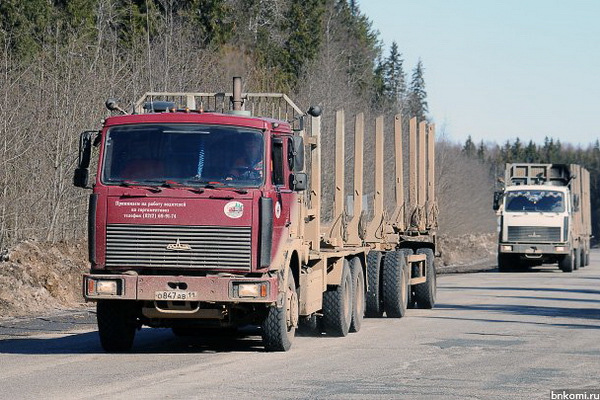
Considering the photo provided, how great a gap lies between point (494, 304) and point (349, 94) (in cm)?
3617

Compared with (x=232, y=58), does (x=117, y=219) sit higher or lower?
lower

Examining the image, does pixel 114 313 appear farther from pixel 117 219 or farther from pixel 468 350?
pixel 468 350

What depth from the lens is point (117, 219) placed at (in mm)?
13422

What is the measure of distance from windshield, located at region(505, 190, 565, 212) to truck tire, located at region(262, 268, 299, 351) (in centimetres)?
2697

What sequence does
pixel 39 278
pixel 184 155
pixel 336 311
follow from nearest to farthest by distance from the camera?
1. pixel 184 155
2. pixel 336 311
3. pixel 39 278

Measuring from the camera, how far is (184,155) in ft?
44.7

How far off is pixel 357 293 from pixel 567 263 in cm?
2461

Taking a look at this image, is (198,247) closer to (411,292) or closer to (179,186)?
(179,186)

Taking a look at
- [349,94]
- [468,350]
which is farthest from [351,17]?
[468,350]

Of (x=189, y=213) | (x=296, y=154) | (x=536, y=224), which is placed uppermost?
(x=296, y=154)

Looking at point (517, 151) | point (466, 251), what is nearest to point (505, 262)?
point (466, 251)

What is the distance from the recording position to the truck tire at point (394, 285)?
65.7 feet

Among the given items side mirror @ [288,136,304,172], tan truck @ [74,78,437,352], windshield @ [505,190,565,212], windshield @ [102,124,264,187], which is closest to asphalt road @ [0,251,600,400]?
tan truck @ [74,78,437,352]

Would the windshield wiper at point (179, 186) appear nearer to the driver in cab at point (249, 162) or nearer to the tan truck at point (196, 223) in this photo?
the tan truck at point (196, 223)
